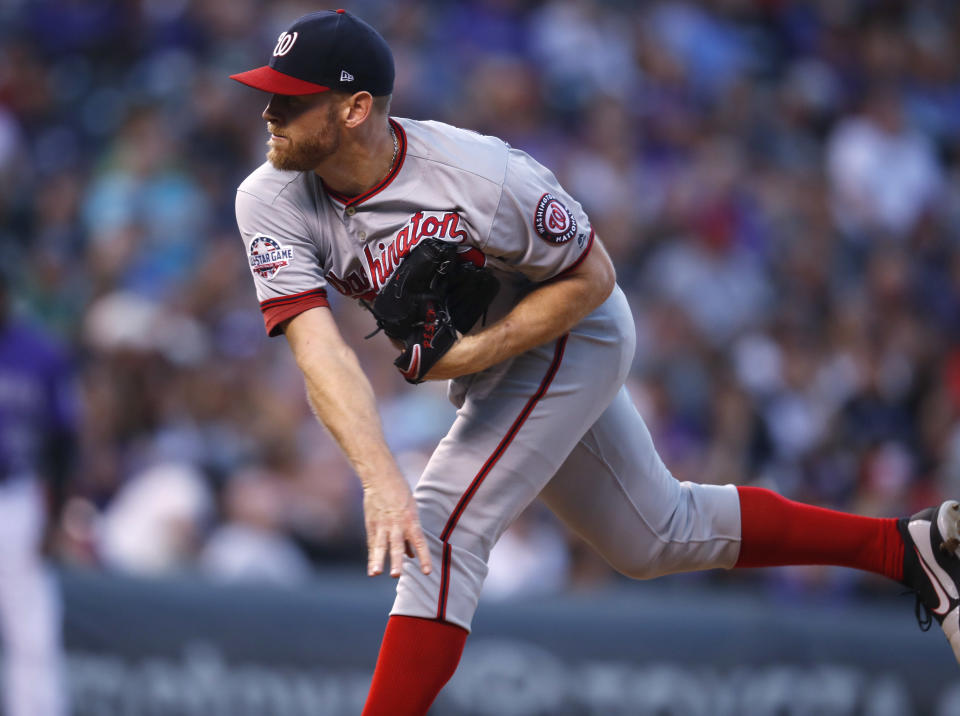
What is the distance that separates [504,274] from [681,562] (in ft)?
3.09

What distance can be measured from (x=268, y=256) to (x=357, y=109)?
0.42 m

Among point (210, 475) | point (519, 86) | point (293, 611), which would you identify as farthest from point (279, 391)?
point (519, 86)

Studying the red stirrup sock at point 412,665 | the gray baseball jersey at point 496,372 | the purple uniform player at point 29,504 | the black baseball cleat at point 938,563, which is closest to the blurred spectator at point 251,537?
the purple uniform player at point 29,504

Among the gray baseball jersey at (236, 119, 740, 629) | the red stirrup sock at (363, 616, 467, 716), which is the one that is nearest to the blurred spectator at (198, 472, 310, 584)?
the gray baseball jersey at (236, 119, 740, 629)

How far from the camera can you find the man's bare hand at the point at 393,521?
9.54ft

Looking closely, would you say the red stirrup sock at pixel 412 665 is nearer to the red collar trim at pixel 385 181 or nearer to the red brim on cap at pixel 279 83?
the red collar trim at pixel 385 181

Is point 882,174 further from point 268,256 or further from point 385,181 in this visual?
point 268,256

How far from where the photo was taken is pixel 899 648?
20.2 ft

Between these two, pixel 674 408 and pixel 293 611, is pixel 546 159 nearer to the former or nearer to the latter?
pixel 674 408

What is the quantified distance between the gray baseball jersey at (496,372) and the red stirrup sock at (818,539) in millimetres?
55

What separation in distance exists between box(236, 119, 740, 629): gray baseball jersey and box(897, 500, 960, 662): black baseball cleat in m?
0.48

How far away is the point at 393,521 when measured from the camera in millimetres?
2932

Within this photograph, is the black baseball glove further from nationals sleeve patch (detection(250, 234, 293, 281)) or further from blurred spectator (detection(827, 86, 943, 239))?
blurred spectator (detection(827, 86, 943, 239))

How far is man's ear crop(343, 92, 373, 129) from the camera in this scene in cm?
324
